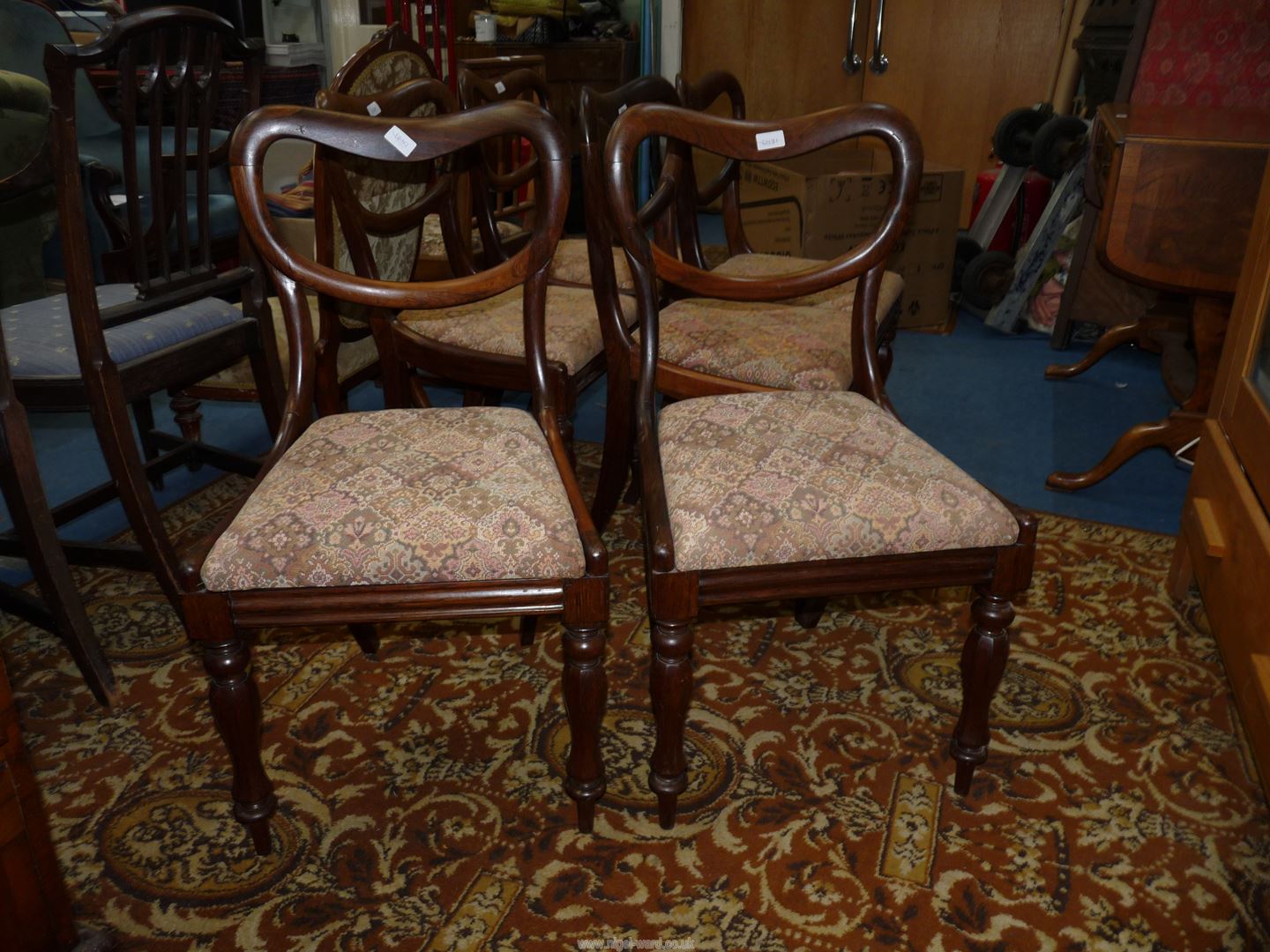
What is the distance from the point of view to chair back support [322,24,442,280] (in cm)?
180

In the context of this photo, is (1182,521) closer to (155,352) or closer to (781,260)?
(781,260)

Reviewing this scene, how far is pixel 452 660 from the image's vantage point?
6.02ft

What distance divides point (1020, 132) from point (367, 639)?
3246 millimetres

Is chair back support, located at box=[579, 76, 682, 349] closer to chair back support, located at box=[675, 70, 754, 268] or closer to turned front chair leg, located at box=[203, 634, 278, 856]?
chair back support, located at box=[675, 70, 754, 268]

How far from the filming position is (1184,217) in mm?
2139

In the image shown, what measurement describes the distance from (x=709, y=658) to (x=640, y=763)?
1.04 feet

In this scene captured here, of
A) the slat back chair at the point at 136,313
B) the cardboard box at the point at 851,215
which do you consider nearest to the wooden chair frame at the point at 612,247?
the slat back chair at the point at 136,313

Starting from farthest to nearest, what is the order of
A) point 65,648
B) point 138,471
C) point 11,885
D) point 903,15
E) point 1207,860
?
point 903,15, point 65,648, point 138,471, point 1207,860, point 11,885

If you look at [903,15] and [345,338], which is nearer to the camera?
[345,338]

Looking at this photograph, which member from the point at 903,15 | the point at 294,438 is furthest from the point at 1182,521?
the point at 903,15

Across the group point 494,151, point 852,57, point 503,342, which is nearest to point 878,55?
point 852,57

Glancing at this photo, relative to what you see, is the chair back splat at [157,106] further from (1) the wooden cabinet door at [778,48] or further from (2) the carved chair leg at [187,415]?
(1) the wooden cabinet door at [778,48]

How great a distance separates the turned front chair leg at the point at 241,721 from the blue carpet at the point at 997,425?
0.97 metres

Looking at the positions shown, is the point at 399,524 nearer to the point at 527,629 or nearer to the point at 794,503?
the point at 794,503
